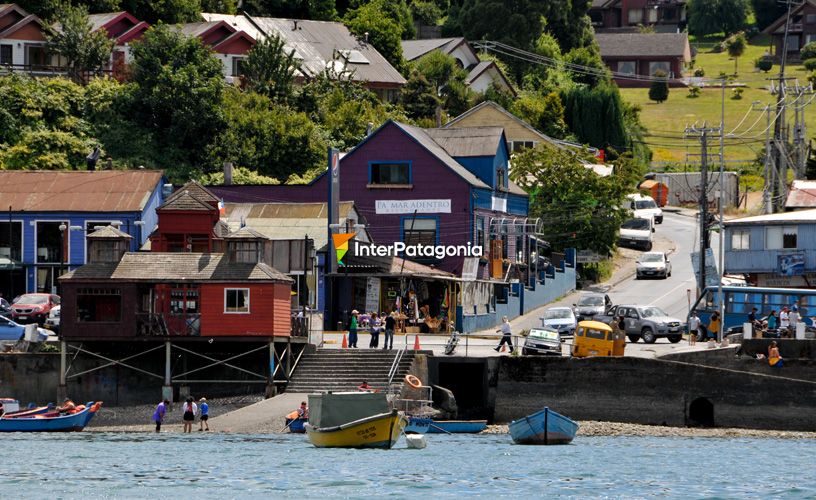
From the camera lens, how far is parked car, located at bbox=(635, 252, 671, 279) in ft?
326

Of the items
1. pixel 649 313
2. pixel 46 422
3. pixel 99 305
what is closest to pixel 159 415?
pixel 46 422

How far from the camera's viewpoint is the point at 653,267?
3910 inches

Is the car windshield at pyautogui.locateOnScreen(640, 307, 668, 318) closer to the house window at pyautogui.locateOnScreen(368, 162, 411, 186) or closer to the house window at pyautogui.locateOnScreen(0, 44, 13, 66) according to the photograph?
the house window at pyautogui.locateOnScreen(368, 162, 411, 186)

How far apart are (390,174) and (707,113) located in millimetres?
86565

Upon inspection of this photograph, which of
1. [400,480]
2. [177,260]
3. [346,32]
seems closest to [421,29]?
[346,32]

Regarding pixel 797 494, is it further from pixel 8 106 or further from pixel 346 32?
pixel 346 32

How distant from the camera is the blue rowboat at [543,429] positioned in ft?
199

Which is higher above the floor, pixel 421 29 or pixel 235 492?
pixel 421 29

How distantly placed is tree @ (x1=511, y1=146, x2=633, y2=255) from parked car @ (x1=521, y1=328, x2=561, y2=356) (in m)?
31.5

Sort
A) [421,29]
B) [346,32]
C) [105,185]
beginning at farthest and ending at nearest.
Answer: [421,29] → [346,32] → [105,185]

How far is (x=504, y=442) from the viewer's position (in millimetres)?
62406

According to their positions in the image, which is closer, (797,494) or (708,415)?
(797,494)

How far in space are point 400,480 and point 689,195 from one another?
287 ft

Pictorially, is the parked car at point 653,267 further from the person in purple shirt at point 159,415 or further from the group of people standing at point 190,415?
the person in purple shirt at point 159,415
